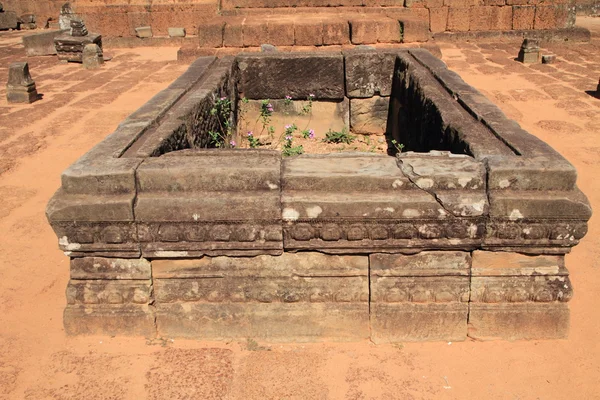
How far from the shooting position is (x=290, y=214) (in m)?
2.75

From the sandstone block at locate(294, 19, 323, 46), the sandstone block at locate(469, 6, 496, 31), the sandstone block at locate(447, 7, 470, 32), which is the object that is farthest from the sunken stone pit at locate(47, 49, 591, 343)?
the sandstone block at locate(469, 6, 496, 31)

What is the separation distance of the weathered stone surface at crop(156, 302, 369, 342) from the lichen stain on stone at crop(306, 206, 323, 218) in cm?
57

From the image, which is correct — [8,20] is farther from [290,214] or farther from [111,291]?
[290,214]

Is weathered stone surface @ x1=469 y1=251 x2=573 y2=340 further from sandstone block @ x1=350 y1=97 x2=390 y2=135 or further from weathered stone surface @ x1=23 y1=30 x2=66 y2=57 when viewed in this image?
weathered stone surface @ x1=23 y1=30 x2=66 y2=57

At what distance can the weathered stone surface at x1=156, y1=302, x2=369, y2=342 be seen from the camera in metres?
2.99

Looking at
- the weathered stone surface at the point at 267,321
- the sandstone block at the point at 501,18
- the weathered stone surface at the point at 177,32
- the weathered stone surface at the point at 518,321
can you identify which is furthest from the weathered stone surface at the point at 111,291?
the sandstone block at the point at 501,18

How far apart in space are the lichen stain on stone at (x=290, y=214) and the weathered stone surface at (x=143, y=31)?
1256cm

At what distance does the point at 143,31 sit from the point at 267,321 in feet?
41.2

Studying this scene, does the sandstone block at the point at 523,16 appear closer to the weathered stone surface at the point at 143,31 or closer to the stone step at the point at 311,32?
the stone step at the point at 311,32

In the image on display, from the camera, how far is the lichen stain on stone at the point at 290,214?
275 cm

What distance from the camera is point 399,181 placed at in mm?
2771

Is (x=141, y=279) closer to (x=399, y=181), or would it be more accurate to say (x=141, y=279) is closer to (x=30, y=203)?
(x=399, y=181)

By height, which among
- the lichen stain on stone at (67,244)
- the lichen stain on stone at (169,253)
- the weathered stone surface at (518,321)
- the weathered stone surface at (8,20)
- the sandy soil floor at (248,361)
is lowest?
the sandy soil floor at (248,361)

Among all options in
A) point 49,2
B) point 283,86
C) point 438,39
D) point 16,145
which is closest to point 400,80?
point 283,86
